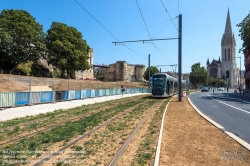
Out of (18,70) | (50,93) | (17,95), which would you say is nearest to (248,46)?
(50,93)

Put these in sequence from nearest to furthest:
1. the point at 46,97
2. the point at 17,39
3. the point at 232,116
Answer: the point at 232,116, the point at 46,97, the point at 17,39

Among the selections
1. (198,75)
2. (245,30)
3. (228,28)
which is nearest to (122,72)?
(198,75)

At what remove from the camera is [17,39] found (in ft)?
137

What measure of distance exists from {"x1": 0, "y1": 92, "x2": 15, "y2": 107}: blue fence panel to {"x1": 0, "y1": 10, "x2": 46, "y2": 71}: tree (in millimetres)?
29298

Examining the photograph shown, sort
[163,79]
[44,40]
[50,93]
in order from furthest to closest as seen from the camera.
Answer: [44,40], [163,79], [50,93]

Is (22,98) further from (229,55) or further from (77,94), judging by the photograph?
(229,55)

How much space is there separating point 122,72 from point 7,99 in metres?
89.2

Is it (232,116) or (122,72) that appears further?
(122,72)

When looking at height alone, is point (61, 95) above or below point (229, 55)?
below

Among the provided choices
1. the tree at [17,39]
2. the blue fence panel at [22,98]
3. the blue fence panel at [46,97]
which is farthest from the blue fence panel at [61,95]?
the tree at [17,39]

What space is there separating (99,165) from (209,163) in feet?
7.91

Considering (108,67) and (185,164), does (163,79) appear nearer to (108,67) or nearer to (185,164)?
(185,164)

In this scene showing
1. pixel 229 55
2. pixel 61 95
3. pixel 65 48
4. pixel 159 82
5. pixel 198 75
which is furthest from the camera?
pixel 229 55

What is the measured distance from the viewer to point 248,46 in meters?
32.3
